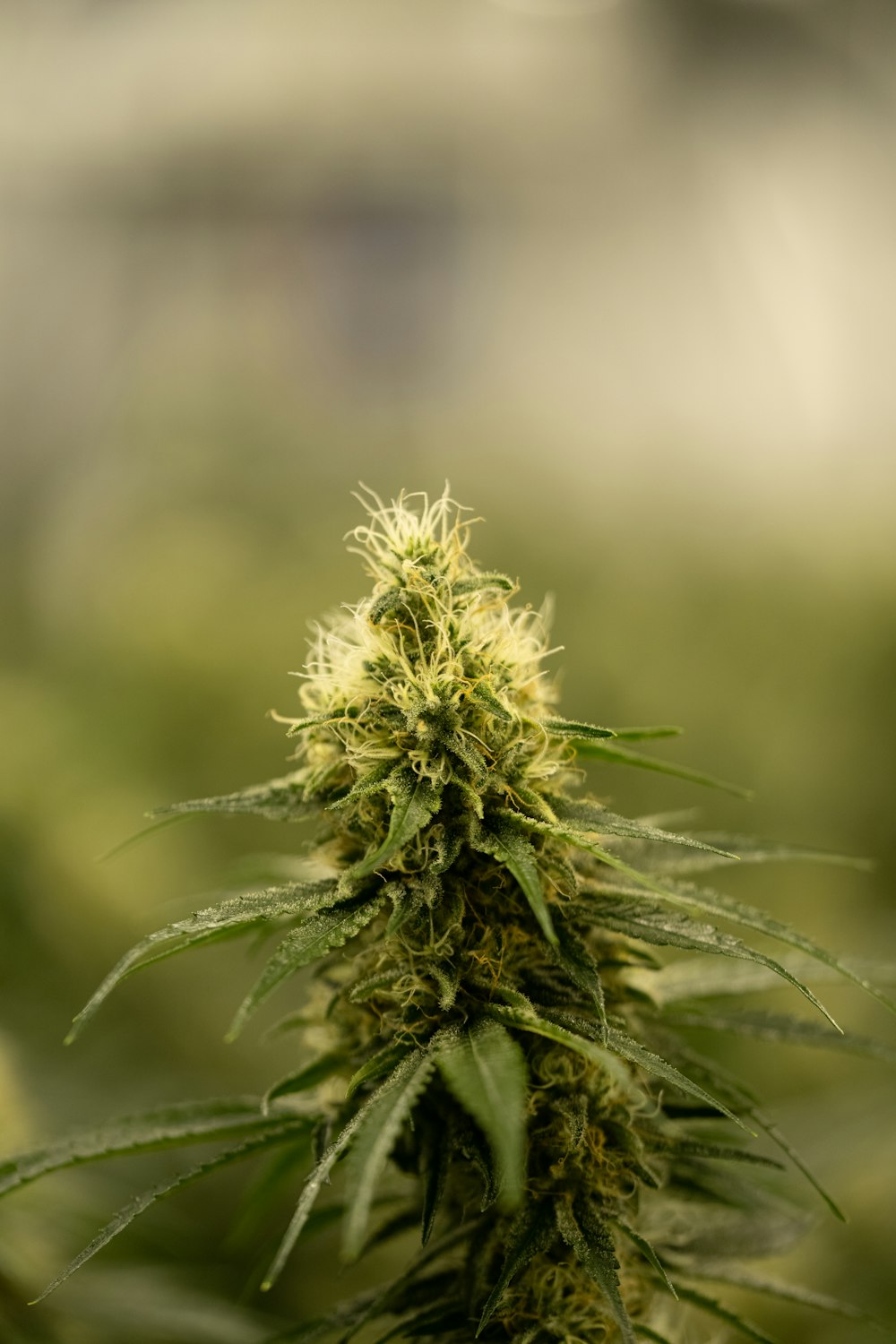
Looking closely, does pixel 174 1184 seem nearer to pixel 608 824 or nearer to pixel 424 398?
pixel 608 824

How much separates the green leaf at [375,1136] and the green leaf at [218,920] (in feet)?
0.26

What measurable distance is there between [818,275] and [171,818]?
3344 millimetres

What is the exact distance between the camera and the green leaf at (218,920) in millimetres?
391

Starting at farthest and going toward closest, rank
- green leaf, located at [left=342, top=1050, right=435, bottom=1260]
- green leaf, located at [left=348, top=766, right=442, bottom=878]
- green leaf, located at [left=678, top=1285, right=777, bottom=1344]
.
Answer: green leaf, located at [left=678, top=1285, right=777, bottom=1344]
green leaf, located at [left=348, top=766, right=442, bottom=878]
green leaf, located at [left=342, top=1050, right=435, bottom=1260]

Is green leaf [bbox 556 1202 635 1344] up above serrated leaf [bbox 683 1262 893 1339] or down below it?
above

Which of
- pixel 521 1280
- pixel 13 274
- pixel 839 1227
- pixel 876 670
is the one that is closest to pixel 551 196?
pixel 13 274

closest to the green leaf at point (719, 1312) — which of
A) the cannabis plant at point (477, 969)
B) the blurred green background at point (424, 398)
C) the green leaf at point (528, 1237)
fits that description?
the cannabis plant at point (477, 969)

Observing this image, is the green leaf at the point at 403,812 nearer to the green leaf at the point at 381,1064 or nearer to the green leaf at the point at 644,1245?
the green leaf at the point at 381,1064

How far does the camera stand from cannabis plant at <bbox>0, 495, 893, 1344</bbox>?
1.38ft

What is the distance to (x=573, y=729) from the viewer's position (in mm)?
457

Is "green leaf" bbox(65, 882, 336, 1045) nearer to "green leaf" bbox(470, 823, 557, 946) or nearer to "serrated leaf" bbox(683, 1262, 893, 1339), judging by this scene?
"green leaf" bbox(470, 823, 557, 946)

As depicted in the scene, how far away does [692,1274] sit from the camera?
0.55 metres

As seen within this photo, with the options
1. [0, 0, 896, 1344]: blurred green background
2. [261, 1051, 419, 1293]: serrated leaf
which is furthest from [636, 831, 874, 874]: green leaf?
[0, 0, 896, 1344]: blurred green background

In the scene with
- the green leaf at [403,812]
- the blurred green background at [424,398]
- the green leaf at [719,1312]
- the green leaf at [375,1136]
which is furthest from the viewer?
the blurred green background at [424,398]
